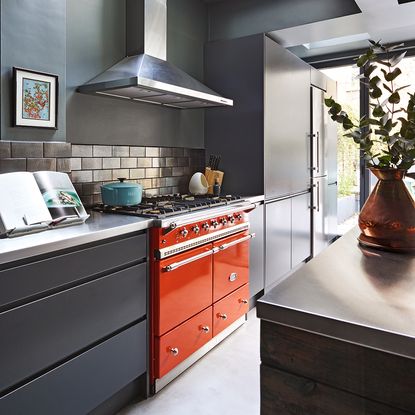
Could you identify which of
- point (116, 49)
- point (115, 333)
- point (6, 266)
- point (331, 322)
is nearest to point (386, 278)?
point (331, 322)

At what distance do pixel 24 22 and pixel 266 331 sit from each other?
76.5 inches

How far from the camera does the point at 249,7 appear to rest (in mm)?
3650

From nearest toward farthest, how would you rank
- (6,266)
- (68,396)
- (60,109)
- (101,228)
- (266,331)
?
(266,331) → (6,266) → (68,396) → (101,228) → (60,109)

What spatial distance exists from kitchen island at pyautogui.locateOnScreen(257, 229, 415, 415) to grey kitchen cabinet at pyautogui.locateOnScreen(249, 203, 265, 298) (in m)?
2.22

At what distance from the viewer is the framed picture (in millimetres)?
1996

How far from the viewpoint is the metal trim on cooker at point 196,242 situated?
82.4 inches

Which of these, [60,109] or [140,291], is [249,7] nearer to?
[60,109]

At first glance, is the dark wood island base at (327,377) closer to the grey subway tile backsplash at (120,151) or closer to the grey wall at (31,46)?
the grey wall at (31,46)

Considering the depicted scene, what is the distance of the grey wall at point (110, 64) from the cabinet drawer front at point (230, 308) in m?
1.30

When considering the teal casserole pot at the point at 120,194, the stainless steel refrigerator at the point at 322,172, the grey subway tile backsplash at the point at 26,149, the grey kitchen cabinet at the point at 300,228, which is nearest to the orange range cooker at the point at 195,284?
the teal casserole pot at the point at 120,194

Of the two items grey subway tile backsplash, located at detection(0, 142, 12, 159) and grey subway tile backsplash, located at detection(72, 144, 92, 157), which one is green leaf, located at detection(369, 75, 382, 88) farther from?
grey subway tile backsplash, located at detection(72, 144, 92, 157)

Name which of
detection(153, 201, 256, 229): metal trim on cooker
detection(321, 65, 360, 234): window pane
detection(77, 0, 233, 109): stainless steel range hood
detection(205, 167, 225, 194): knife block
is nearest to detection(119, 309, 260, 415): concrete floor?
detection(153, 201, 256, 229): metal trim on cooker

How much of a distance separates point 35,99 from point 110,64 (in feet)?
2.71

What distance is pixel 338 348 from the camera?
72 centimetres
